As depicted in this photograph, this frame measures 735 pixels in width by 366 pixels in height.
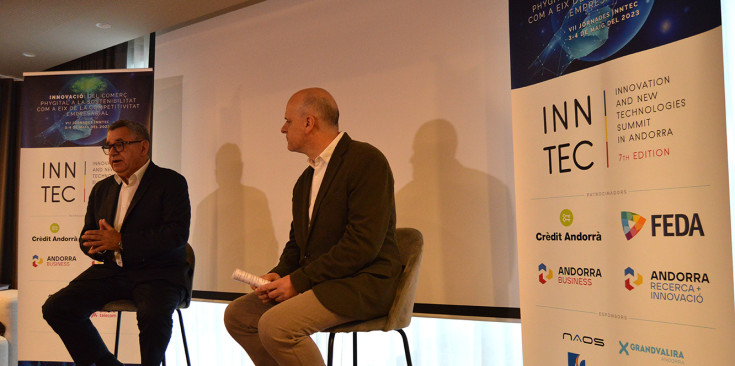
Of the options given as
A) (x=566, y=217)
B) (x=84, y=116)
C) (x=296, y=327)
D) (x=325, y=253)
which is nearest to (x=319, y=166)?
(x=325, y=253)

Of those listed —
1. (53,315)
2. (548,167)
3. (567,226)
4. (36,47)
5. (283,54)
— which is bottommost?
(53,315)

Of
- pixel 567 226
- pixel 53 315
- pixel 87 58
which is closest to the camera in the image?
pixel 567 226

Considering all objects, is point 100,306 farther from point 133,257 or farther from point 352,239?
point 352,239

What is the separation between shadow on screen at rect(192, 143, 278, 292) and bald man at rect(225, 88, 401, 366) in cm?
156

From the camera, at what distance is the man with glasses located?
9.03 ft

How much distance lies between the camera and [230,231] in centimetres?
421

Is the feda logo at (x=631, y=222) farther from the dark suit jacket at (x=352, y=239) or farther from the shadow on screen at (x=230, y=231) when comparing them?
the shadow on screen at (x=230, y=231)

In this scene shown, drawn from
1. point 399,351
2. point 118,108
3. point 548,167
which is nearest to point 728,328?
point 548,167

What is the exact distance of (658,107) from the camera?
6.40 ft

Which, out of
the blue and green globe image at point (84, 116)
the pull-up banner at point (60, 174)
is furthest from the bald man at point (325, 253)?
the blue and green globe image at point (84, 116)

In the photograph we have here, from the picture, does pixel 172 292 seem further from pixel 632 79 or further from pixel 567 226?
pixel 632 79

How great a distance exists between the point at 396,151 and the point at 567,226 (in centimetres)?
147

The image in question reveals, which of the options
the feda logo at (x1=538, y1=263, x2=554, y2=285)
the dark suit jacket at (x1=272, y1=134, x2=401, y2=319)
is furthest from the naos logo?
the dark suit jacket at (x1=272, y1=134, x2=401, y2=319)

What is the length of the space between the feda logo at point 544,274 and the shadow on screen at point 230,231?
208cm
